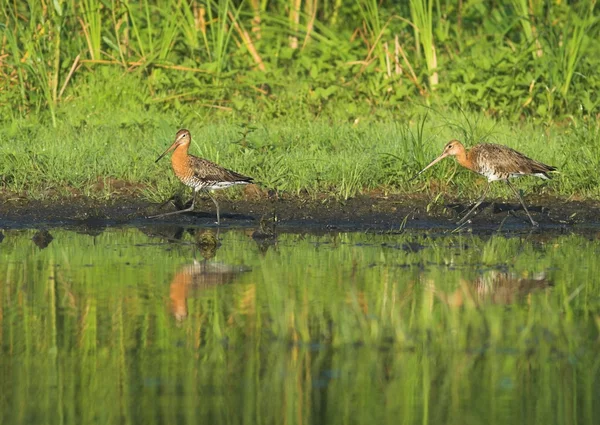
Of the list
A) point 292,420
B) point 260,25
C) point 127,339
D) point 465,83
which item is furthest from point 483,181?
point 292,420

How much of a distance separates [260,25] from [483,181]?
4.31 meters

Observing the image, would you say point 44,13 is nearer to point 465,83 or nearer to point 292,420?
point 465,83

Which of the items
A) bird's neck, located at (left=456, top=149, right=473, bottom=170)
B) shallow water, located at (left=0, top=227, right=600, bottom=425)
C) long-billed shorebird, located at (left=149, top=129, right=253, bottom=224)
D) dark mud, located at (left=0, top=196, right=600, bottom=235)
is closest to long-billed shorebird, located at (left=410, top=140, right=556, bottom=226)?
bird's neck, located at (left=456, top=149, right=473, bottom=170)

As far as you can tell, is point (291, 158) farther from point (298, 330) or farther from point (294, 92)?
point (298, 330)

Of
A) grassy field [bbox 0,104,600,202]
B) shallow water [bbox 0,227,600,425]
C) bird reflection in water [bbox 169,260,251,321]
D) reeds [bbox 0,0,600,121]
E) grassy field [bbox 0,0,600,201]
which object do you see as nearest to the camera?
shallow water [bbox 0,227,600,425]

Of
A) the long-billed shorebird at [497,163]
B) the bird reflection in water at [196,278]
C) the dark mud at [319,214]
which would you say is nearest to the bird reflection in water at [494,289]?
the bird reflection in water at [196,278]

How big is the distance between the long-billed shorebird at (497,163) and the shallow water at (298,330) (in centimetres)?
89

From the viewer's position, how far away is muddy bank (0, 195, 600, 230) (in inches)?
413

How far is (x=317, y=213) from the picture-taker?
10656 millimetres

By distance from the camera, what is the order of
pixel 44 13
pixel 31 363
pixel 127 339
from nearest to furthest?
pixel 31 363 < pixel 127 339 < pixel 44 13

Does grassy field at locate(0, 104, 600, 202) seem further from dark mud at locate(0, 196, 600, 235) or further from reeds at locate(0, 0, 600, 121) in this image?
reeds at locate(0, 0, 600, 121)

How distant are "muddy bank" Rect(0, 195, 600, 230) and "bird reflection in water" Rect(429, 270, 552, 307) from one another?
6.70 feet

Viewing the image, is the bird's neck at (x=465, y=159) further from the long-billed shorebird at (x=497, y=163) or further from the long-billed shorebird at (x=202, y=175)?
the long-billed shorebird at (x=202, y=175)

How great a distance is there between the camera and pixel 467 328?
7.01 metres
